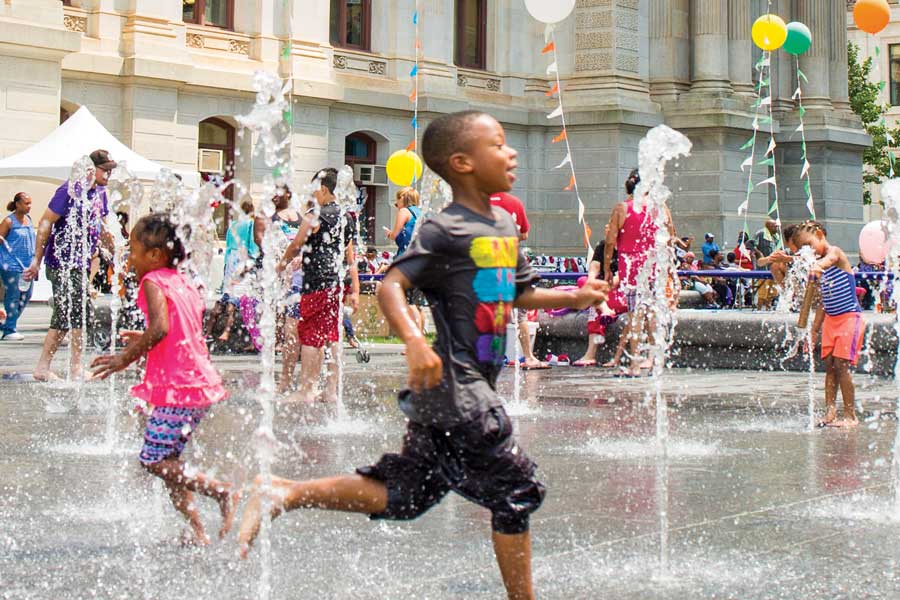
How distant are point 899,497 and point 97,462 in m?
3.83

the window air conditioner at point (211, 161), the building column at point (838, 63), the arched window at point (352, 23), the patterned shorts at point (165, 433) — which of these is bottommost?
the patterned shorts at point (165, 433)

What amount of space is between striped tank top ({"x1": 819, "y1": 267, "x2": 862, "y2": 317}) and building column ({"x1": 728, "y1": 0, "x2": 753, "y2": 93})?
25448 mm

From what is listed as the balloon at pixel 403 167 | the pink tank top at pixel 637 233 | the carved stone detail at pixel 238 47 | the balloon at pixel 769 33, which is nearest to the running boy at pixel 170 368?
the pink tank top at pixel 637 233

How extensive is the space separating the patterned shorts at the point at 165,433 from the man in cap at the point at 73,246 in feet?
18.1

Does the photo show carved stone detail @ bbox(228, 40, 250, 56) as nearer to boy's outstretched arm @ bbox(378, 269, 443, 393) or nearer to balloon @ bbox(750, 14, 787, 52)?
balloon @ bbox(750, 14, 787, 52)

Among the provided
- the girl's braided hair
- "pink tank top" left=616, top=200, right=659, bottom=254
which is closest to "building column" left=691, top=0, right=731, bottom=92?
"pink tank top" left=616, top=200, right=659, bottom=254

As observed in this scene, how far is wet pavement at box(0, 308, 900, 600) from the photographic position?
4.65 meters

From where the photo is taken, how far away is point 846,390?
9.14m

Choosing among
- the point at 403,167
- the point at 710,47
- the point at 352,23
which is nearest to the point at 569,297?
the point at 403,167

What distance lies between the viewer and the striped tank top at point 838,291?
9188 millimetres

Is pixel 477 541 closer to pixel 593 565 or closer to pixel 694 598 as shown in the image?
pixel 593 565

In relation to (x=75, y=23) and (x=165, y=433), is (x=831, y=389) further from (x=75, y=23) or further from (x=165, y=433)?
(x=75, y=23)

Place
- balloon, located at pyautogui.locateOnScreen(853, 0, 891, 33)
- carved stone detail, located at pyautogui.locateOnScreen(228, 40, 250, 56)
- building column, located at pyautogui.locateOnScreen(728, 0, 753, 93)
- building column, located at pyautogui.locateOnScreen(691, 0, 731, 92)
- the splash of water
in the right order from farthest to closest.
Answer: building column, located at pyautogui.locateOnScreen(728, 0, 753, 93)
building column, located at pyautogui.locateOnScreen(691, 0, 731, 92)
carved stone detail, located at pyautogui.locateOnScreen(228, 40, 250, 56)
balloon, located at pyautogui.locateOnScreen(853, 0, 891, 33)
the splash of water

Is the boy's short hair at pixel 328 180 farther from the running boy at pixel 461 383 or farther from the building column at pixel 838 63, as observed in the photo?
the building column at pixel 838 63
